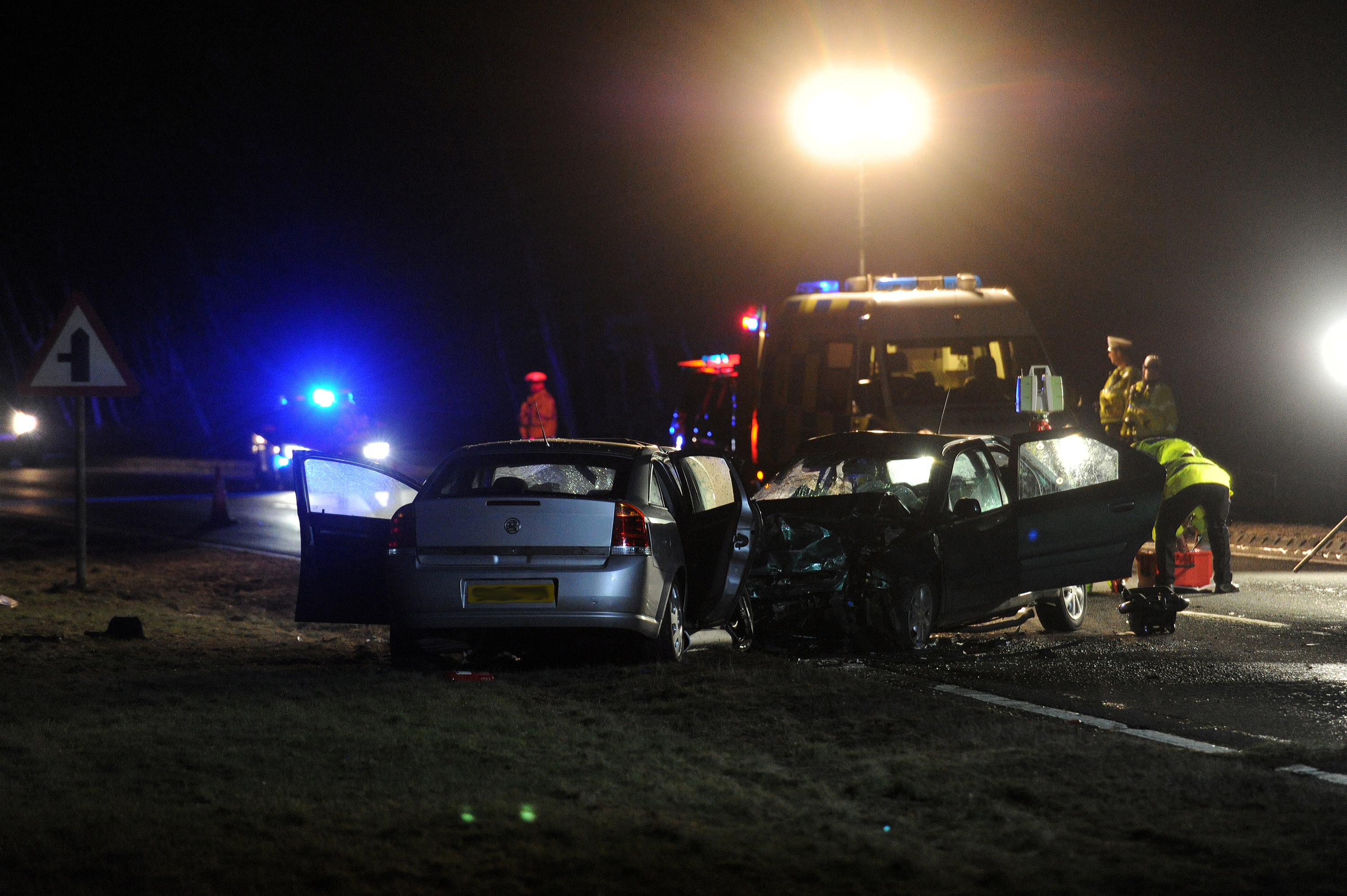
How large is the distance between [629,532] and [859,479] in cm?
274

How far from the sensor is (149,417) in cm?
5738

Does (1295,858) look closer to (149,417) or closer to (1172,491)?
(1172,491)

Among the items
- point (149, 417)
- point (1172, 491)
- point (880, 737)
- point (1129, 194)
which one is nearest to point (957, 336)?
point (1172, 491)

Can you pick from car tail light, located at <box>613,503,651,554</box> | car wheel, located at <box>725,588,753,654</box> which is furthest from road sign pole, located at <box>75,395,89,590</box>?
car wheel, located at <box>725,588,753,654</box>

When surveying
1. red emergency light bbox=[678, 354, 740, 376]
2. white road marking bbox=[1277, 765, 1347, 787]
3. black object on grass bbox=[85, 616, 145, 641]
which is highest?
red emergency light bbox=[678, 354, 740, 376]

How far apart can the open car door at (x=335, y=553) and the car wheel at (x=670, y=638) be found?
1712mm

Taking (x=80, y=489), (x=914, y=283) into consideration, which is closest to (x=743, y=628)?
(x=80, y=489)

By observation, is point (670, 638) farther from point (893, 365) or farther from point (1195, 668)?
point (893, 365)

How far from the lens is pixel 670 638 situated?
926 cm

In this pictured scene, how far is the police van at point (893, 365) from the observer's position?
Answer: 16672mm

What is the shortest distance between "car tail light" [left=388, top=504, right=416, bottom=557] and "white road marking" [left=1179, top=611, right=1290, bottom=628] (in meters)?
6.06

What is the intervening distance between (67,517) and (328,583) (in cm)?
1396

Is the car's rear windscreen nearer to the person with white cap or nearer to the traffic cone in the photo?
the person with white cap

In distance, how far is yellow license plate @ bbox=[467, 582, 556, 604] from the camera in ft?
29.1
